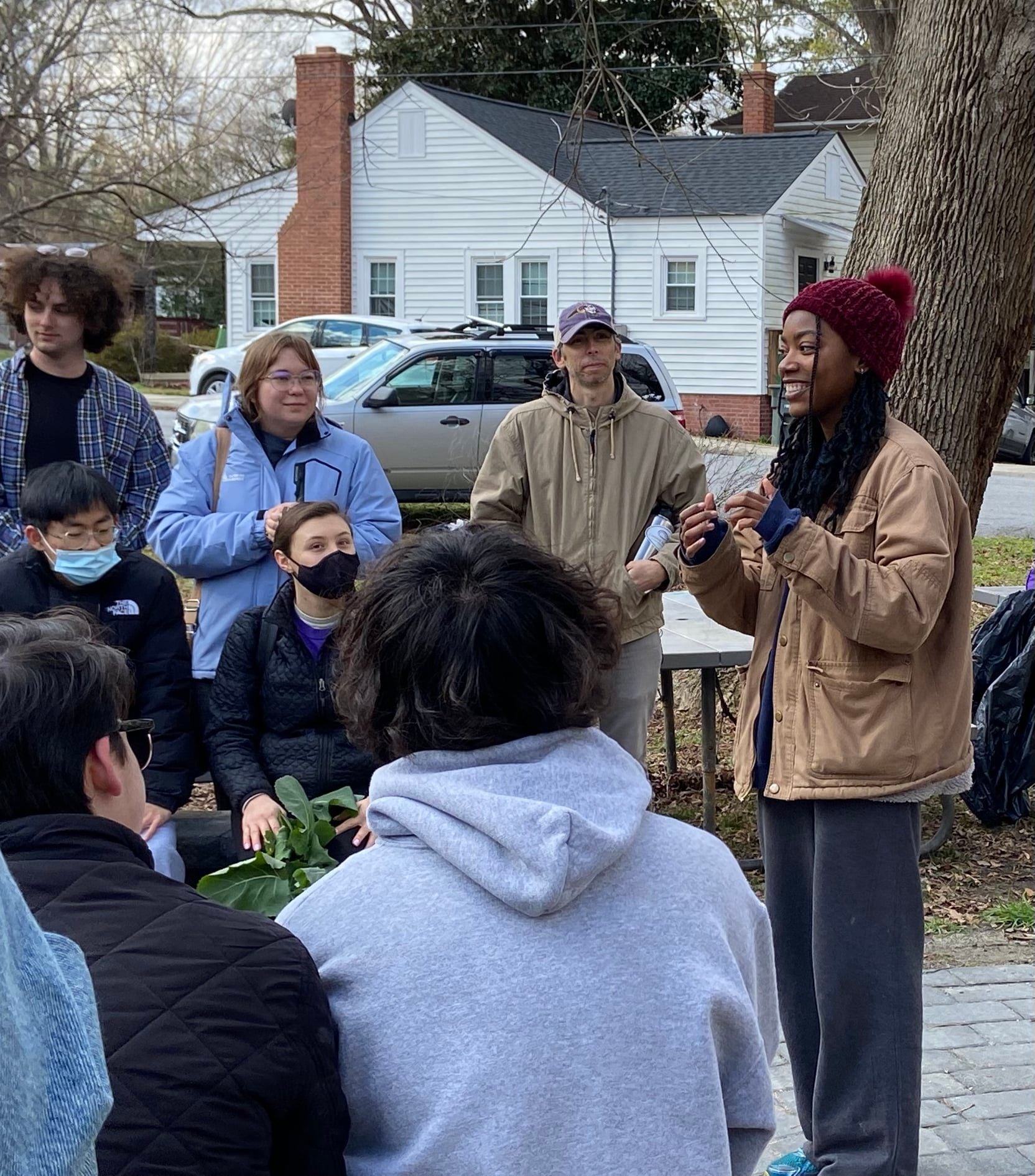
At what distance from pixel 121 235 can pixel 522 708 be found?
15.7 meters

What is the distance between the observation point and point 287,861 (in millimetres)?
3268

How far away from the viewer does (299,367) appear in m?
4.34

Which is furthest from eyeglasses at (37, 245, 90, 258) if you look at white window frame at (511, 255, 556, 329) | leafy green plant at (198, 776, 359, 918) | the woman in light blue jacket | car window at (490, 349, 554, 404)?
white window frame at (511, 255, 556, 329)

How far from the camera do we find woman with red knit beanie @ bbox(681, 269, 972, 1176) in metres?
2.81

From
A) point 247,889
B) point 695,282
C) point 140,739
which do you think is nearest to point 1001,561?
point 247,889

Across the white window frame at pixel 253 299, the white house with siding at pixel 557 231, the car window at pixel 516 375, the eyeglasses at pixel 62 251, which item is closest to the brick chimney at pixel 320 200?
the white house with siding at pixel 557 231

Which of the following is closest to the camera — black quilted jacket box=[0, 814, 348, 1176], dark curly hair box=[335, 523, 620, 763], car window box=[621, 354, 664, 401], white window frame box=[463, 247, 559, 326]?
black quilted jacket box=[0, 814, 348, 1176]

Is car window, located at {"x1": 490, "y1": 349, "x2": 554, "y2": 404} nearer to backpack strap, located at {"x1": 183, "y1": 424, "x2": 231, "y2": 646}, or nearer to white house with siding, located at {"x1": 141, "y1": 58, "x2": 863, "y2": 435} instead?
backpack strap, located at {"x1": 183, "y1": 424, "x2": 231, "y2": 646}

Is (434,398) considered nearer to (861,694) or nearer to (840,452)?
(840,452)

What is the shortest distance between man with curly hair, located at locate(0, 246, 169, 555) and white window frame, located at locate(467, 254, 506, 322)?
24867 mm

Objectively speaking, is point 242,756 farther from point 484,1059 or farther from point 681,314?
point 681,314

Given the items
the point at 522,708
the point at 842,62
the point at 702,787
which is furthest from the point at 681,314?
the point at 522,708

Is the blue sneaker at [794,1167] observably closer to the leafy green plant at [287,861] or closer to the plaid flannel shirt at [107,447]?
the leafy green plant at [287,861]

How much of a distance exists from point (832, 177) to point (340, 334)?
13441 millimetres
